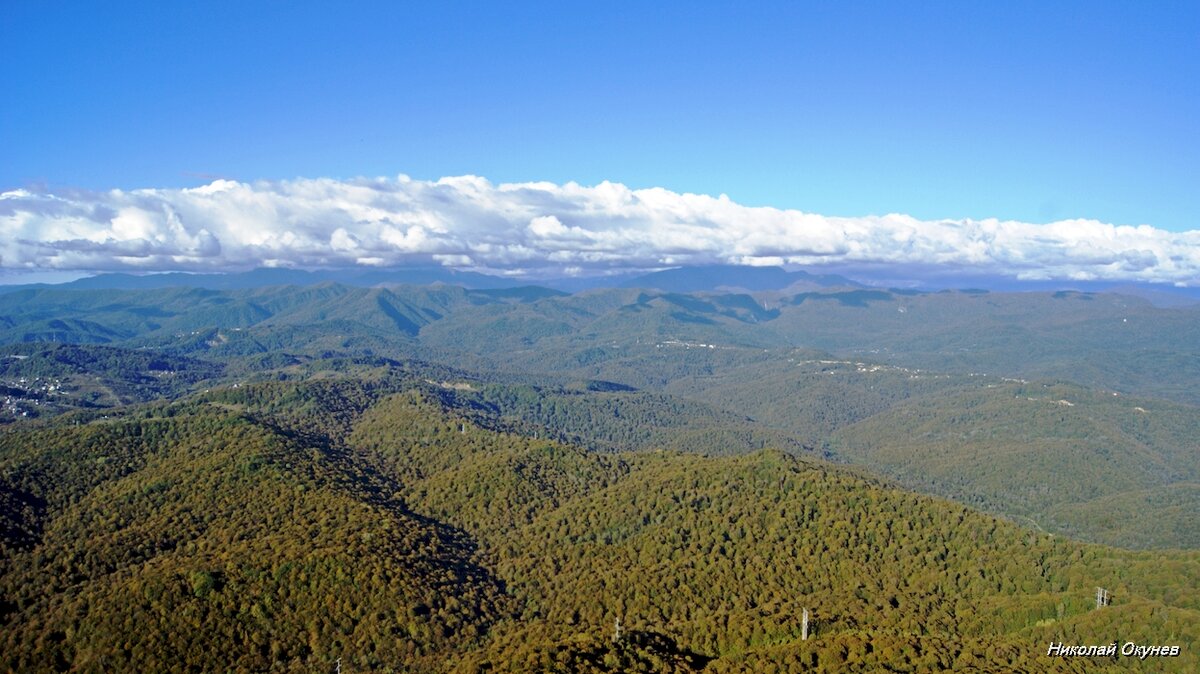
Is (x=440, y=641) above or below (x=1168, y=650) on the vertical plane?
below

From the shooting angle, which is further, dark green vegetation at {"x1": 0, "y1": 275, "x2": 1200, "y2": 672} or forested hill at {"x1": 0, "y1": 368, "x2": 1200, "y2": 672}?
dark green vegetation at {"x1": 0, "y1": 275, "x2": 1200, "y2": 672}

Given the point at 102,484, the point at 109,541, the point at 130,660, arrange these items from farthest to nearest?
1. the point at 102,484
2. the point at 109,541
3. the point at 130,660

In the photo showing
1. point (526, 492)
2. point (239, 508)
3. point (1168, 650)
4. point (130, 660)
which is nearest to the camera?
point (1168, 650)

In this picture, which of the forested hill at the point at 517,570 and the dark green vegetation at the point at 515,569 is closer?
the forested hill at the point at 517,570

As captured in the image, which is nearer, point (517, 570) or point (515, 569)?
point (517, 570)

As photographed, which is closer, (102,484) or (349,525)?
(349,525)

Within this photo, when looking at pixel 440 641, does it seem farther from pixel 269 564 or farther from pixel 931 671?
pixel 931 671

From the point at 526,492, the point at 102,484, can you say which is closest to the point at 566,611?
the point at 526,492
